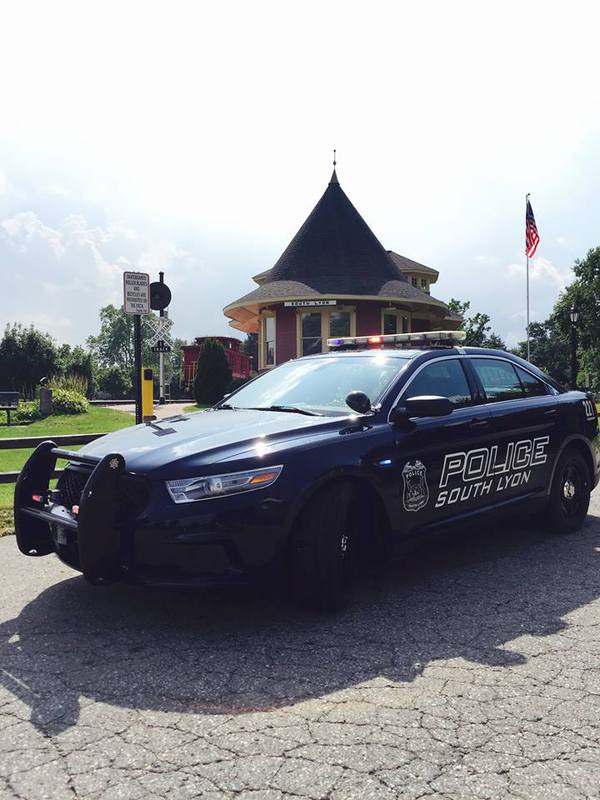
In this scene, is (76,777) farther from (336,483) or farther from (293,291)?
(293,291)

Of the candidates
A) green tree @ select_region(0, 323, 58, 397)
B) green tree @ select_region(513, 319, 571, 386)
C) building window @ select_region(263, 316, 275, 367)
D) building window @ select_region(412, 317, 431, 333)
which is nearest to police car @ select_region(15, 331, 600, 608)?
building window @ select_region(263, 316, 275, 367)

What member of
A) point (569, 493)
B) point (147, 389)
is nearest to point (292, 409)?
point (569, 493)

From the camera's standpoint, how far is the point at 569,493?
239 inches

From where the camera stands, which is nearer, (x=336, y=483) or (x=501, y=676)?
(x=501, y=676)

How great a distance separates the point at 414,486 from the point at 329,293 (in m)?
20.6

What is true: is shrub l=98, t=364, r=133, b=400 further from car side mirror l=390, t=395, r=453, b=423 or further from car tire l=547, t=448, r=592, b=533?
car side mirror l=390, t=395, r=453, b=423

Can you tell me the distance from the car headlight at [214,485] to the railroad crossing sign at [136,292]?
220 inches

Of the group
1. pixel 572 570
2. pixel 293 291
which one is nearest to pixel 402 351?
pixel 572 570

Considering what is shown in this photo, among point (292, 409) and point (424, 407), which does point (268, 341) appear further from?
point (424, 407)

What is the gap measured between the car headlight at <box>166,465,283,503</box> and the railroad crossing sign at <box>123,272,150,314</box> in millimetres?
5585

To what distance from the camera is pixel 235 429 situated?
165 inches

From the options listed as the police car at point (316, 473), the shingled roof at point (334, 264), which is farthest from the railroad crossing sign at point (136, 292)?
the shingled roof at point (334, 264)

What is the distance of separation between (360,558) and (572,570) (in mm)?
1632

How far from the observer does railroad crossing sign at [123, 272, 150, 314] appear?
8.91 metres
